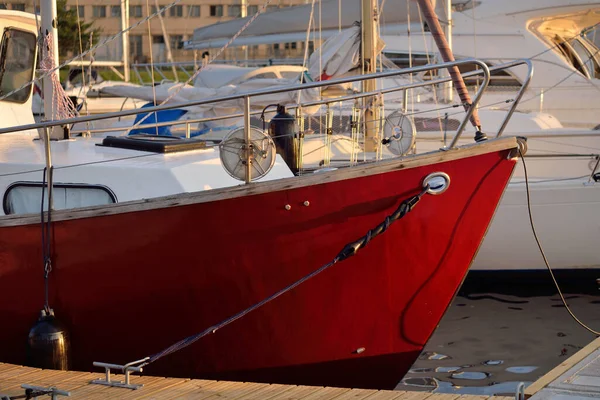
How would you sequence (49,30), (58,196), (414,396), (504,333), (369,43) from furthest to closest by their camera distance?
(369,43) < (504,333) < (49,30) < (58,196) < (414,396)

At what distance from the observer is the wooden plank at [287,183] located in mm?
A: 7078

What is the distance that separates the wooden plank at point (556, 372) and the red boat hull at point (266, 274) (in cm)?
113

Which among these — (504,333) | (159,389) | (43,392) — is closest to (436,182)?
(159,389)

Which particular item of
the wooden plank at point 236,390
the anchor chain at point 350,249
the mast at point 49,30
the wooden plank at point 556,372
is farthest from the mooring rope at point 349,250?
the mast at point 49,30

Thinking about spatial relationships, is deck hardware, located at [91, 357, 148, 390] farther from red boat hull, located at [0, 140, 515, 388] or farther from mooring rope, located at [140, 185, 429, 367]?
red boat hull, located at [0, 140, 515, 388]

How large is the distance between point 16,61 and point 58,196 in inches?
114

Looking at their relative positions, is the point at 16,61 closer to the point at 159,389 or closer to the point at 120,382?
the point at 120,382

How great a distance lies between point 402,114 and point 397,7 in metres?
10.0

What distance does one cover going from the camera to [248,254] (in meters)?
7.30

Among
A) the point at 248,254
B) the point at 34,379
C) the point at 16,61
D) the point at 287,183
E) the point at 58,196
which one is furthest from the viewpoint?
the point at 16,61

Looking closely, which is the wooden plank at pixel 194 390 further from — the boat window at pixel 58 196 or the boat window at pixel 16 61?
the boat window at pixel 16 61

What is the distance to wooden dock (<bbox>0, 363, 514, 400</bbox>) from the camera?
6.50m

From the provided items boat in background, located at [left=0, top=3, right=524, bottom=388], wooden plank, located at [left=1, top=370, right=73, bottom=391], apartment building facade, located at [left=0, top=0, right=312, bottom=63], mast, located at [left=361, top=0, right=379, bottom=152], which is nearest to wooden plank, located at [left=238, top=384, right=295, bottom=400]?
boat in background, located at [left=0, top=3, right=524, bottom=388]

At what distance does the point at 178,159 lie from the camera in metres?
8.02
